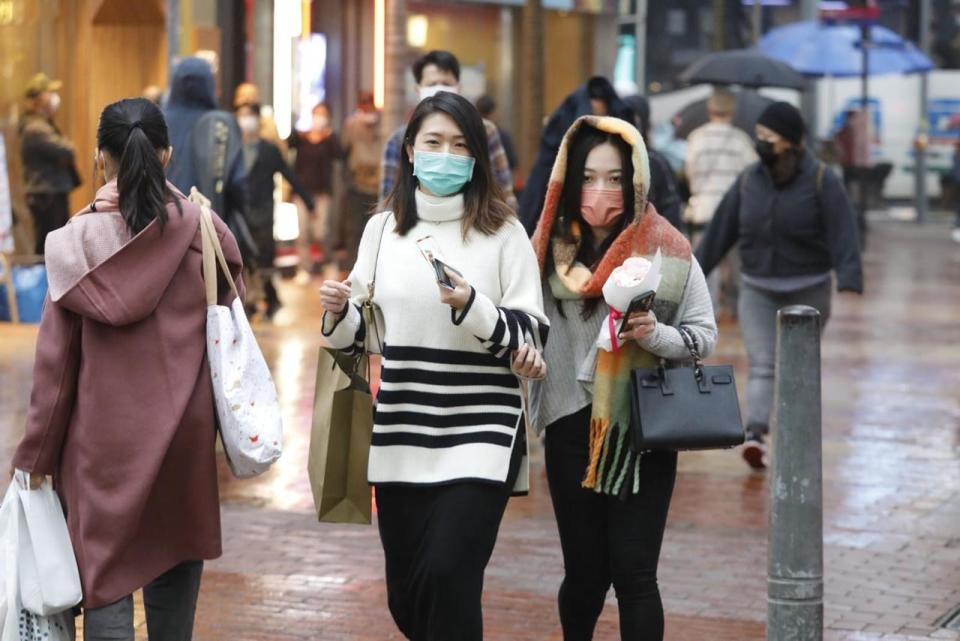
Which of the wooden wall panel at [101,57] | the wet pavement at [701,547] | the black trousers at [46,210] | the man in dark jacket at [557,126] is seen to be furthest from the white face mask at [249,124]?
the man in dark jacket at [557,126]

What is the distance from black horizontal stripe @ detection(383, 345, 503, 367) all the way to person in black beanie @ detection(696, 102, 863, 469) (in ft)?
14.0

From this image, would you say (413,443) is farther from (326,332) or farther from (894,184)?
(894,184)

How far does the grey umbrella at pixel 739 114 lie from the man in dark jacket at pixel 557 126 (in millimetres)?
6558

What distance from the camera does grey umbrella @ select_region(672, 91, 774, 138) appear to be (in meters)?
16.6

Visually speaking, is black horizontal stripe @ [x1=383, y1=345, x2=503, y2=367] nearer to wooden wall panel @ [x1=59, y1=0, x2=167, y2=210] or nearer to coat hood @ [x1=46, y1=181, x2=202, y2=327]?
coat hood @ [x1=46, y1=181, x2=202, y2=327]

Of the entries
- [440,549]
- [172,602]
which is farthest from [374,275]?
[172,602]

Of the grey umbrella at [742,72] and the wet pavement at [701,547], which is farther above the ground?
the grey umbrella at [742,72]

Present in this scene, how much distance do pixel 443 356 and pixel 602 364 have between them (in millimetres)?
475

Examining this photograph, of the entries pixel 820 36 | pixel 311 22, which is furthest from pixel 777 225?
pixel 820 36

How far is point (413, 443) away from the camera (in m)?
4.79

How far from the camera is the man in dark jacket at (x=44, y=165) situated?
17062 millimetres

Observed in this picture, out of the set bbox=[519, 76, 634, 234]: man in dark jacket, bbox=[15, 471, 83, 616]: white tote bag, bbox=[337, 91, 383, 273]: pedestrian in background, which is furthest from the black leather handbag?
bbox=[337, 91, 383, 273]: pedestrian in background

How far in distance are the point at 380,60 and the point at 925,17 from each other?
20.1m

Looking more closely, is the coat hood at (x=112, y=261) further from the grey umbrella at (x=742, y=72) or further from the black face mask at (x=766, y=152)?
the grey umbrella at (x=742, y=72)
